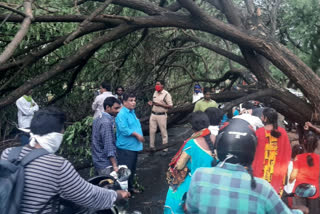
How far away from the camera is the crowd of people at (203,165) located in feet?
6.34

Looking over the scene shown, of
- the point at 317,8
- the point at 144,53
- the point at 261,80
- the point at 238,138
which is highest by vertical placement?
the point at 317,8

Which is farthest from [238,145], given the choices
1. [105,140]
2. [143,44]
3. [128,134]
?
[143,44]

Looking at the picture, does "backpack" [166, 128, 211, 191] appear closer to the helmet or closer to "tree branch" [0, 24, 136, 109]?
the helmet

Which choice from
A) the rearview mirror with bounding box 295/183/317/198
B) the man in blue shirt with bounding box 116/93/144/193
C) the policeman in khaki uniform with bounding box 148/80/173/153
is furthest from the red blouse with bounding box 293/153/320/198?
the policeman in khaki uniform with bounding box 148/80/173/153

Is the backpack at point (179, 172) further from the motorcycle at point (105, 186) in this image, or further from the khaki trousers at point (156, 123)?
the khaki trousers at point (156, 123)

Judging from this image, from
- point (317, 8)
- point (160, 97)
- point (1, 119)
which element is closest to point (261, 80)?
point (317, 8)

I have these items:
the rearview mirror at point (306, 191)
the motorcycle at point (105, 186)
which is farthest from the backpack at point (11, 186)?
the rearview mirror at point (306, 191)

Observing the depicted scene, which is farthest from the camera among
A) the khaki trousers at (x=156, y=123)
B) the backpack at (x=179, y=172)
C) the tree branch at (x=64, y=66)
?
the khaki trousers at (x=156, y=123)

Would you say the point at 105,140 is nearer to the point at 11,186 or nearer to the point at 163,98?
the point at 11,186

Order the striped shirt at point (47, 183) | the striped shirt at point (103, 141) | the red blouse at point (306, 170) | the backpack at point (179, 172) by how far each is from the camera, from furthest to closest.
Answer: the striped shirt at point (103, 141)
the red blouse at point (306, 170)
the backpack at point (179, 172)
the striped shirt at point (47, 183)

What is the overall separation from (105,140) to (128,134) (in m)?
0.62

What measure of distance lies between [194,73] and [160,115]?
1.73m

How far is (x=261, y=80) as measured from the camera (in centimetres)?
643

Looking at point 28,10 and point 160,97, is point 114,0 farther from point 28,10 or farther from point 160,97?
point 160,97
